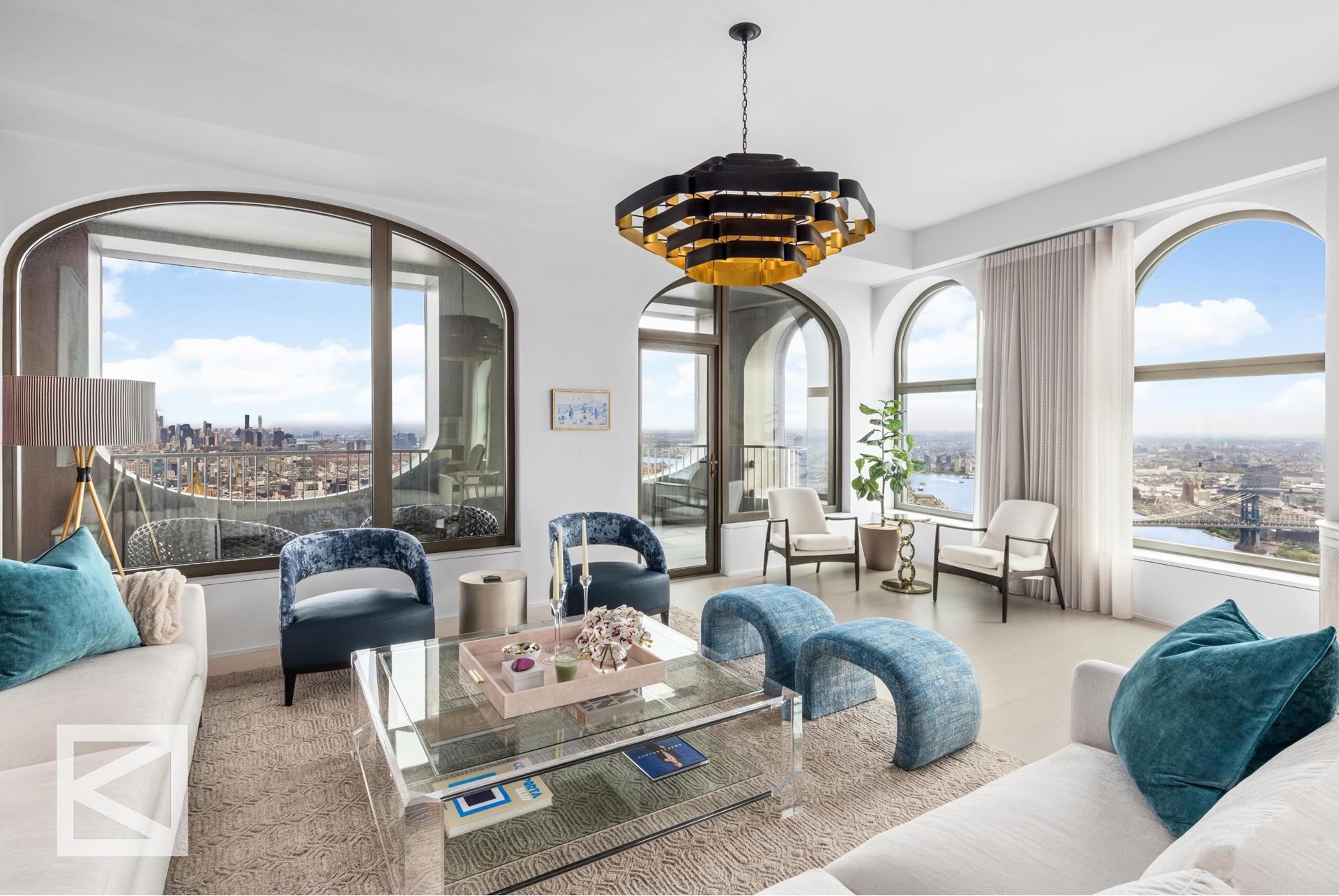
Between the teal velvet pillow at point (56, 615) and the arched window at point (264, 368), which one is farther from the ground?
the arched window at point (264, 368)

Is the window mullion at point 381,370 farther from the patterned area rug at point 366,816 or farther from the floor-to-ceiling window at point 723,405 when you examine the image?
the floor-to-ceiling window at point 723,405

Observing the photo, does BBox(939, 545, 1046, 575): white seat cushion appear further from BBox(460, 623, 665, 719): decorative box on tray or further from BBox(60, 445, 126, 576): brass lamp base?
BBox(60, 445, 126, 576): brass lamp base

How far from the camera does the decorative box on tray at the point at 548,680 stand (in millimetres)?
2192

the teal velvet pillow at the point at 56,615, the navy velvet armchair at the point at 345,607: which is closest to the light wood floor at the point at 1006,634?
the navy velvet armchair at the point at 345,607

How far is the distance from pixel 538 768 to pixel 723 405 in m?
4.43

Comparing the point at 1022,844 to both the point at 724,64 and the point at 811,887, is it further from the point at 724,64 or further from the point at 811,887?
the point at 724,64

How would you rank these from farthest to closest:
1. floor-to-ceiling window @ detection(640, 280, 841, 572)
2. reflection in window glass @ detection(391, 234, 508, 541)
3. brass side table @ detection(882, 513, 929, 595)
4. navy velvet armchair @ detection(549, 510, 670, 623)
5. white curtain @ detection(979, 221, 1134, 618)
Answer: floor-to-ceiling window @ detection(640, 280, 841, 572) → brass side table @ detection(882, 513, 929, 595) → white curtain @ detection(979, 221, 1134, 618) → reflection in window glass @ detection(391, 234, 508, 541) → navy velvet armchair @ detection(549, 510, 670, 623)

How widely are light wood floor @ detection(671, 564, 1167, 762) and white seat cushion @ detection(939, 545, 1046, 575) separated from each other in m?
0.33

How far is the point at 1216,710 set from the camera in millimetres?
1373

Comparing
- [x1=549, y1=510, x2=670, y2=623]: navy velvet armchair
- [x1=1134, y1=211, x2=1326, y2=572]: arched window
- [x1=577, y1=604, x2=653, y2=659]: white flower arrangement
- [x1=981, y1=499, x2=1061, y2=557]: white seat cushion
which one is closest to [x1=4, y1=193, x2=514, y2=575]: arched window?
[x1=549, y1=510, x2=670, y2=623]: navy velvet armchair

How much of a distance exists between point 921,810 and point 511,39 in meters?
3.59

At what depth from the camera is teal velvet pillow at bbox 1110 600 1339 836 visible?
130cm

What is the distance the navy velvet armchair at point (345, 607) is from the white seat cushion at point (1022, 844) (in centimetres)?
249

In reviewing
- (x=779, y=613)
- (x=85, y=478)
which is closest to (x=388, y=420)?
(x=85, y=478)
